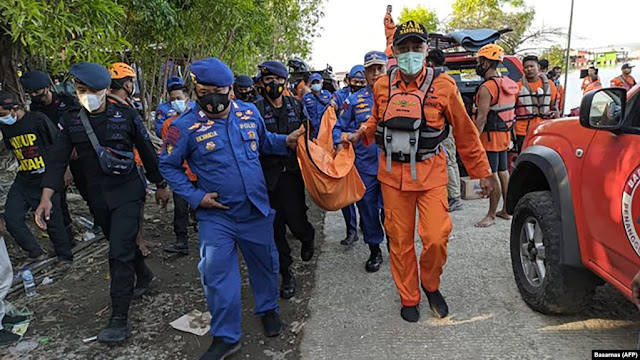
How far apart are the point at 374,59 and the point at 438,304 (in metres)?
2.32

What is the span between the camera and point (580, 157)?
2.76 m

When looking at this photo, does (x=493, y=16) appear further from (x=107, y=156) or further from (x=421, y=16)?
(x=107, y=156)

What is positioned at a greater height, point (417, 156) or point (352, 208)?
point (417, 156)

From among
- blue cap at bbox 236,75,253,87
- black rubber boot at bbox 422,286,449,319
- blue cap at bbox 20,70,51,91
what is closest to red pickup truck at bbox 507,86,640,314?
black rubber boot at bbox 422,286,449,319

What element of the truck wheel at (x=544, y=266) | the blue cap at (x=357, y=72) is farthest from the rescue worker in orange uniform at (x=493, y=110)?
the truck wheel at (x=544, y=266)

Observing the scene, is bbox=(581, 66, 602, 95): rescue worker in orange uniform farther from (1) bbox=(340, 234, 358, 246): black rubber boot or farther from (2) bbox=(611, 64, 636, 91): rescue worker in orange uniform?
(1) bbox=(340, 234, 358, 246): black rubber boot

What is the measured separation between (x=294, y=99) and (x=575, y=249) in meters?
2.56

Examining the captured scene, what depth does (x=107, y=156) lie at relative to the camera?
10.6 ft

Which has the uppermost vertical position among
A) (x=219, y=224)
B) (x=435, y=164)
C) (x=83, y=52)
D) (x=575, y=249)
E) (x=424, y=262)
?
(x=83, y=52)

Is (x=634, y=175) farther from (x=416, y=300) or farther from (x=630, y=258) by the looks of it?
(x=416, y=300)

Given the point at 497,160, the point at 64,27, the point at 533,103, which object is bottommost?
the point at 497,160

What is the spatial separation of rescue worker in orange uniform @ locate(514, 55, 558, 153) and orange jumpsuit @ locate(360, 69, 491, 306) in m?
2.97

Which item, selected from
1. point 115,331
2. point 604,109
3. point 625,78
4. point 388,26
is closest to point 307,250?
point 115,331

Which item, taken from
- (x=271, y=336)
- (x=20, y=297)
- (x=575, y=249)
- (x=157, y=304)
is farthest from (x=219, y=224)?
(x=20, y=297)
